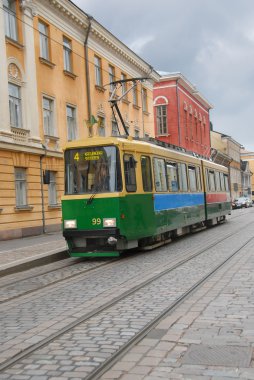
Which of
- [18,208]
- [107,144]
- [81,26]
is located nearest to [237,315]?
[107,144]

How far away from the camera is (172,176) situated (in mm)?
15969

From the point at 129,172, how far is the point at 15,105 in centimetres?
966

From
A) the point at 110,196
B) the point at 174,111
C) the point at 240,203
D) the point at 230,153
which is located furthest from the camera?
the point at 230,153

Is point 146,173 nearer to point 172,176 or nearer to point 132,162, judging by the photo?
point 132,162

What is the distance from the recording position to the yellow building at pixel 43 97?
19405mm

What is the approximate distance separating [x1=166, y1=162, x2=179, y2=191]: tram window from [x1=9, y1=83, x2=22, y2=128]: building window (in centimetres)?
722

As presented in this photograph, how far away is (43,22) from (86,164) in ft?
41.9

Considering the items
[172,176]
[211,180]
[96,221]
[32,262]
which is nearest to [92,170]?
[96,221]

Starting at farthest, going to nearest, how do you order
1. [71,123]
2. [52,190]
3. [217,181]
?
[71,123]
[217,181]
[52,190]

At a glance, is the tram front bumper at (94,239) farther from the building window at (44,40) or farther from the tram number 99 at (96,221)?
the building window at (44,40)

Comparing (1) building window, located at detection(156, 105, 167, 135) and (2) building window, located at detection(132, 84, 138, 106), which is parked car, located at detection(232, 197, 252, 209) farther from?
(2) building window, located at detection(132, 84, 138, 106)

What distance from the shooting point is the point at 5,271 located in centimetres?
1056

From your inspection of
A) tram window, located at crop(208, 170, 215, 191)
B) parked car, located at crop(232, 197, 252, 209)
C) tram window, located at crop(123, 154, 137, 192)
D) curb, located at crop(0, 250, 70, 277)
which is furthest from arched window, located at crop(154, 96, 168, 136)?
tram window, located at crop(123, 154, 137, 192)

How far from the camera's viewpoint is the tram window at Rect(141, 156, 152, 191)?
→ 43.5ft
